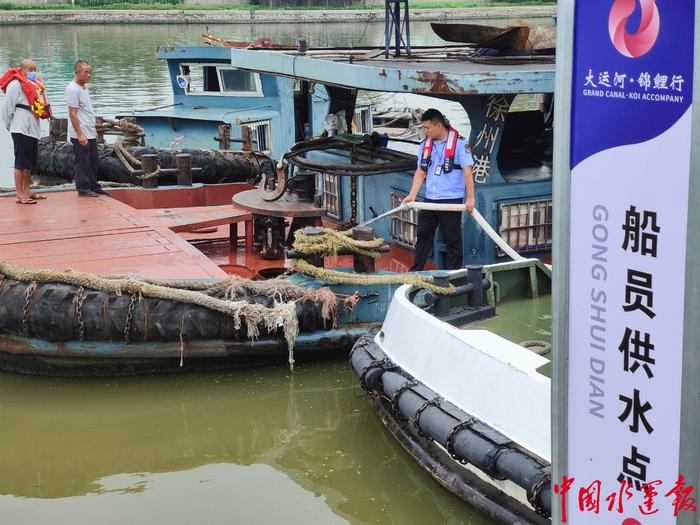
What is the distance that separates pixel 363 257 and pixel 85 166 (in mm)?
3695

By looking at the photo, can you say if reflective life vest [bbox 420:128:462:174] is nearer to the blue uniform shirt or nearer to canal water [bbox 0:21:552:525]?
the blue uniform shirt

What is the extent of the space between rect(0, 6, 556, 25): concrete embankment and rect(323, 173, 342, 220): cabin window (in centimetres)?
4449

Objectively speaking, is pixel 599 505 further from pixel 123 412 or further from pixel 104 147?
pixel 104 147

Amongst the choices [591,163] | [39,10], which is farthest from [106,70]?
[591,163]

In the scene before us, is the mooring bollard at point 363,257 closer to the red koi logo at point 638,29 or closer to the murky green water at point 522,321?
the murky green water at point 522,321

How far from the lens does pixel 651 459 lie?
2.45m

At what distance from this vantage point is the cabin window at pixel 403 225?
26.5 ft

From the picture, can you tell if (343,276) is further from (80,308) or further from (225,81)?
(225,81)

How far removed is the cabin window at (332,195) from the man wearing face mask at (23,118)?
2.76m

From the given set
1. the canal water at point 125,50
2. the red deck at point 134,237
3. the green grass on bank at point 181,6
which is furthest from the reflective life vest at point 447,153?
the green grass on bank at point 181,6

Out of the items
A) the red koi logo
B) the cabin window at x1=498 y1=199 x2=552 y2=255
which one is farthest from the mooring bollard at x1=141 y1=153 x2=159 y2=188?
the red koi logo

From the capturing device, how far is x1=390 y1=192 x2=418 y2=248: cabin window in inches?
318

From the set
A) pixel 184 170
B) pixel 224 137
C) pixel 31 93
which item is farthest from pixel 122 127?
pixel 31 93

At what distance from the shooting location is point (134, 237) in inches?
324
